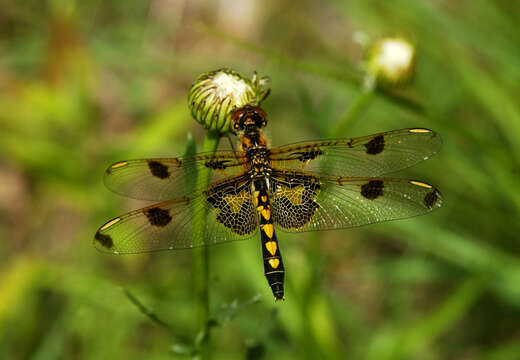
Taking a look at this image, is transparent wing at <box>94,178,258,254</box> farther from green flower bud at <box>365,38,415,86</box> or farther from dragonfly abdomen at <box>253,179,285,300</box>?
green flower bud at <box>365,38,415,86</box>

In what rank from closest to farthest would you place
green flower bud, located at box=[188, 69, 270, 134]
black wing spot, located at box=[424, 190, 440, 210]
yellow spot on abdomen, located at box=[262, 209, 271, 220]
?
1. green flower bud, located at box=[188, 69, 270, 134]
2. black wing spot, located at box=[424, 190, 440, 210]
3. yellow spot on abdomen, located at box=[262, 209, 271, 220]

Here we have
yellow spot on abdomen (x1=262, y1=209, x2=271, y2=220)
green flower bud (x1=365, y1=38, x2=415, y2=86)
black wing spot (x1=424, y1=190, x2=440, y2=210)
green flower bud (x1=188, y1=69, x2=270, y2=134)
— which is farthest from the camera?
green flower bud (x1=365, y1=38, x2=415, y2=86)

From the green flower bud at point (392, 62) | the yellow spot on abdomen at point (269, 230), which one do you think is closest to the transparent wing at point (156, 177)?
the yellow spot on abdomen at point (269, 230)

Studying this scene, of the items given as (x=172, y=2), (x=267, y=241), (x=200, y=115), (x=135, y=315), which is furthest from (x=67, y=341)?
(x=172, y=2)

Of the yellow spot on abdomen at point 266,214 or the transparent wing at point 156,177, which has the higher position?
the transparent wing at point 156,177

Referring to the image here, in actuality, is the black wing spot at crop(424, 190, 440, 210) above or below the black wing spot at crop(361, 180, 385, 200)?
below

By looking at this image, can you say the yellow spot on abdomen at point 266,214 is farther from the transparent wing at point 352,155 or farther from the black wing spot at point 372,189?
the black wing spot at point 372,189

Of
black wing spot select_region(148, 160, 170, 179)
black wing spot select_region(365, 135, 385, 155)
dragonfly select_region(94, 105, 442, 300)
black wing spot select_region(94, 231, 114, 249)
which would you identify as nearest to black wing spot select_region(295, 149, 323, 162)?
dragonfly select_region(94, 105, 442, 300)
